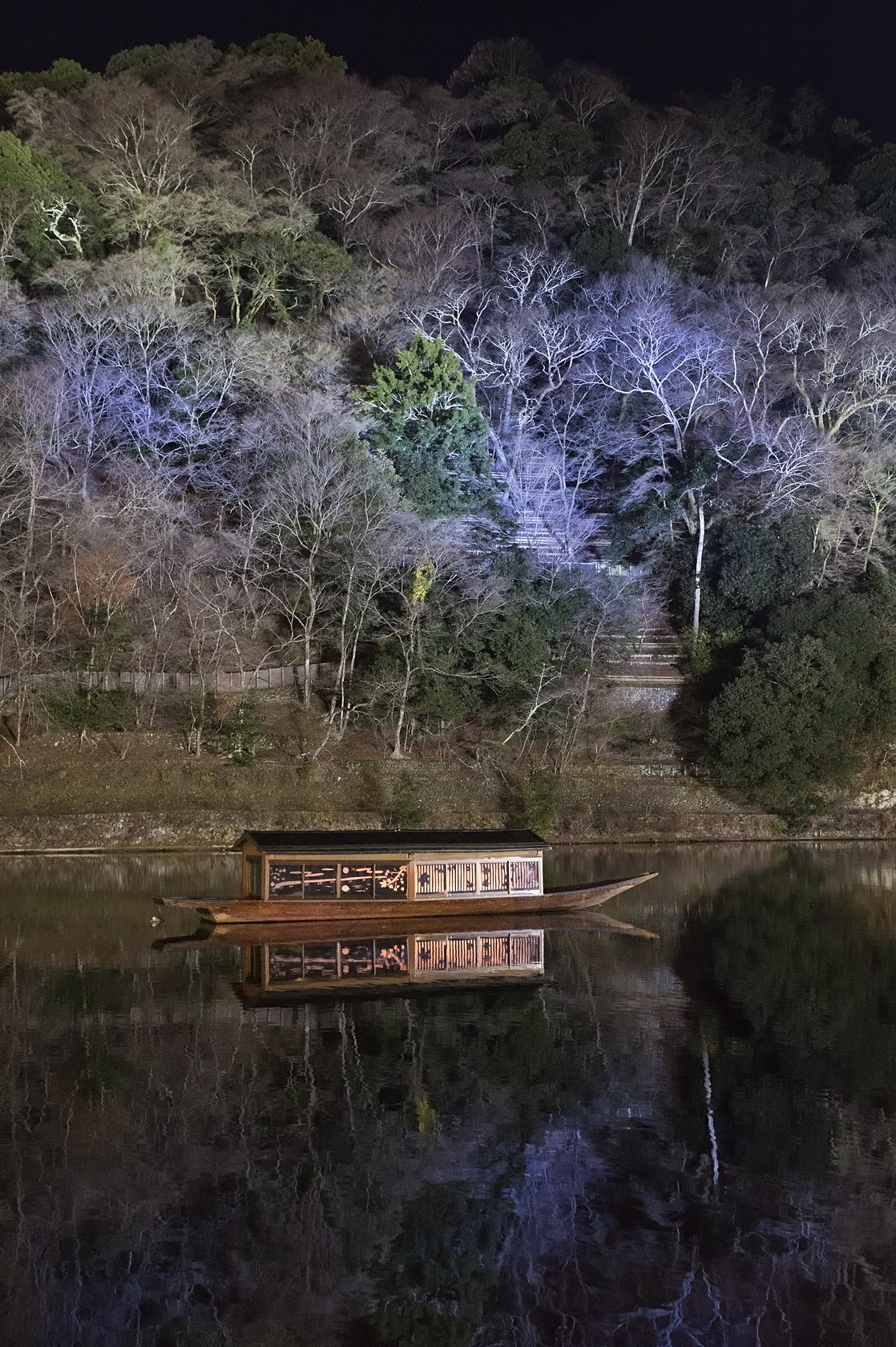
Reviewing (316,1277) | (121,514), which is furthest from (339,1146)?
(121,514)

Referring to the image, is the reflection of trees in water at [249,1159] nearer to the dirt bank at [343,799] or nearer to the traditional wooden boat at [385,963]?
the traditional wooden boat at [385,963]

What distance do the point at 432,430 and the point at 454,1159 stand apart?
105 feet

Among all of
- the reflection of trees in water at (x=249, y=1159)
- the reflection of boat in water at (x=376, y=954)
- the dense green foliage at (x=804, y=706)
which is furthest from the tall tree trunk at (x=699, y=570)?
the reflection of trees in water at (x=249, y=1159)

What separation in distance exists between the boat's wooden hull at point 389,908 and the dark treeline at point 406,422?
13.4m

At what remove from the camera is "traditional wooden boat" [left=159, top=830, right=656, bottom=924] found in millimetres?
19594

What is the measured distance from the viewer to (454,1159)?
33.6 ft

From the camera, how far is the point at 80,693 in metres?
33.2

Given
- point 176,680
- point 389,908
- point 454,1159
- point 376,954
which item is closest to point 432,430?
point 176,680

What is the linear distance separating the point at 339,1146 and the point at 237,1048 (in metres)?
2.95

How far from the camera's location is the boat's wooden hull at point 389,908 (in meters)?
19.5

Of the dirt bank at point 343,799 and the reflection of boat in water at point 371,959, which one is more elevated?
the dirt bank at point 343,799

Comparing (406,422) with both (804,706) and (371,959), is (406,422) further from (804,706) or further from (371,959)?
(371,959)

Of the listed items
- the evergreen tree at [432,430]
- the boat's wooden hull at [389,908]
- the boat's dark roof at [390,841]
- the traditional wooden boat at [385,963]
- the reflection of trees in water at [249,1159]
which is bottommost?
the traditional wooden boat at [385,963]

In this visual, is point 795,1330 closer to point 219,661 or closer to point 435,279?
point 219,661
